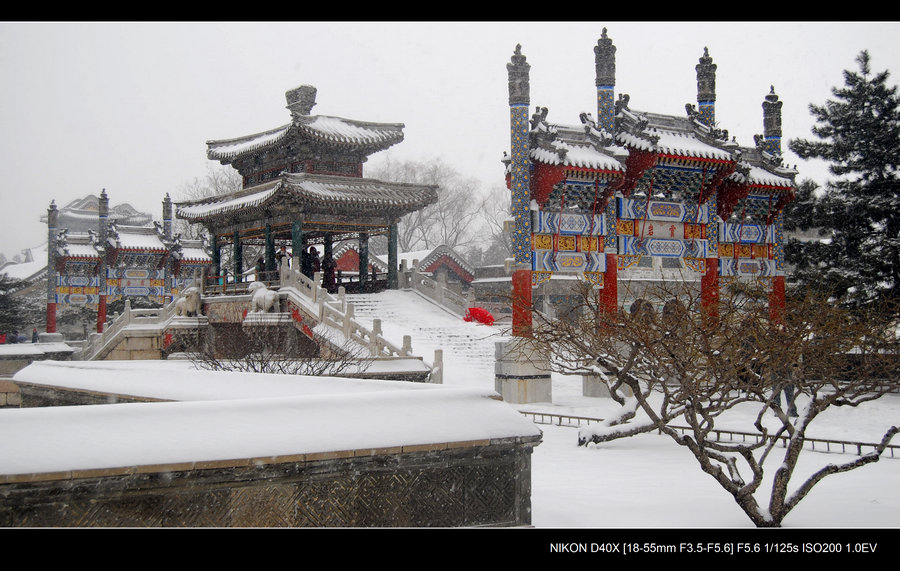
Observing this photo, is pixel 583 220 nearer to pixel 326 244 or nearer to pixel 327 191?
pixel 327 191

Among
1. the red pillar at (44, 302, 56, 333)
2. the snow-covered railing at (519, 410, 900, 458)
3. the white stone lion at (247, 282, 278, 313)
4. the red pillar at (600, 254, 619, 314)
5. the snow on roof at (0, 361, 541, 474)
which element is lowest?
the snow-covered railing at (519, 410, 900, 458)

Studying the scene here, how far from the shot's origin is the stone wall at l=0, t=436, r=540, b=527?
398cm

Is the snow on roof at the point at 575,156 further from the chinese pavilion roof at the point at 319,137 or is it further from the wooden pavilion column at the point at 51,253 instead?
the wooden pavilion column at the point at 51,253

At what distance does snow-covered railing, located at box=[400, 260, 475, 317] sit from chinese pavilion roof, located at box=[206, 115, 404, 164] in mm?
4314

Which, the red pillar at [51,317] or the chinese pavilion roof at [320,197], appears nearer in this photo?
the chinese pavilion roof at [320,197]

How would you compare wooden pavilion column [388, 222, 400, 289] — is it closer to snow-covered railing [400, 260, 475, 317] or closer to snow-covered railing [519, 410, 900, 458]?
snow-covered railing [400, 260, 475, 317]

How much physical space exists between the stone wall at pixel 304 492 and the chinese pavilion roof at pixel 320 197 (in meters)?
19.3

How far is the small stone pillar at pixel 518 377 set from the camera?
16.1 meters

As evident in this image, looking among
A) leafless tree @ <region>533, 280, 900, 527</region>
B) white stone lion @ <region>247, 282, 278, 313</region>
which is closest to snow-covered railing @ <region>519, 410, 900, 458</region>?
leafless tree @ <region>533, 280, 900, 527</region>

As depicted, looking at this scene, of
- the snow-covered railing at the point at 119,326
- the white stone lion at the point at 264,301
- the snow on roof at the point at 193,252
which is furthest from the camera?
the snow on roof at the point at 193,252

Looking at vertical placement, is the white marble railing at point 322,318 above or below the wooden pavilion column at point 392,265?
below

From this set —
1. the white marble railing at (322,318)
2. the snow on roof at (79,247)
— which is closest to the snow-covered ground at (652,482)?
the white marble railing at (322,318)

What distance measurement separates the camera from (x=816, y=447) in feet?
37.6
